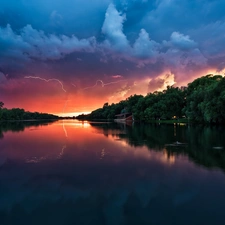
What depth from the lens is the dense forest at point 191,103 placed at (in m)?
48.8

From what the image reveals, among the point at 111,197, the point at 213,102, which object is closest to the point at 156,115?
the point at 213,102

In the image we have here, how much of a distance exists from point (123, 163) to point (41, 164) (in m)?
5.21

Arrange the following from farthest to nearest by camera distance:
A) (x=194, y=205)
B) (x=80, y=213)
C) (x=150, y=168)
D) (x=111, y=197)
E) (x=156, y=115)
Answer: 1. (x=156, y=115)
2. (x=150, y=168)
3. (x=111, y=197)
4. (x=194, y=205)
5. (x=80, y=213)

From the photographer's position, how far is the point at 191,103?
2367 inches

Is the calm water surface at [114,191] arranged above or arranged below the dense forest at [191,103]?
below

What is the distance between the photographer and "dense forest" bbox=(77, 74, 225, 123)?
48.8 m

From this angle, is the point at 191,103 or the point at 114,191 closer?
the point at 114,191

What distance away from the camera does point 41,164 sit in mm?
14438

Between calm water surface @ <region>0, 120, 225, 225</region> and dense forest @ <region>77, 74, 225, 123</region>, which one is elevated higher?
dense forest @ <region>77, 74, 225, 123</region>

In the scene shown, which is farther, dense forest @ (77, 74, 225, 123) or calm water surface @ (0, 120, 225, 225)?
dense forest @ (77, 74, 225, 123)

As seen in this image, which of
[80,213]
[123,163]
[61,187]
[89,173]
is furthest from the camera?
[123,163]

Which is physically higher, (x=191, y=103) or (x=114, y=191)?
(x=191, y=103)

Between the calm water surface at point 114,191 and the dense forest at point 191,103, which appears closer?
the calm water surface at point 114,191

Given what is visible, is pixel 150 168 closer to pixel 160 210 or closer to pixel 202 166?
pixel 202 166
